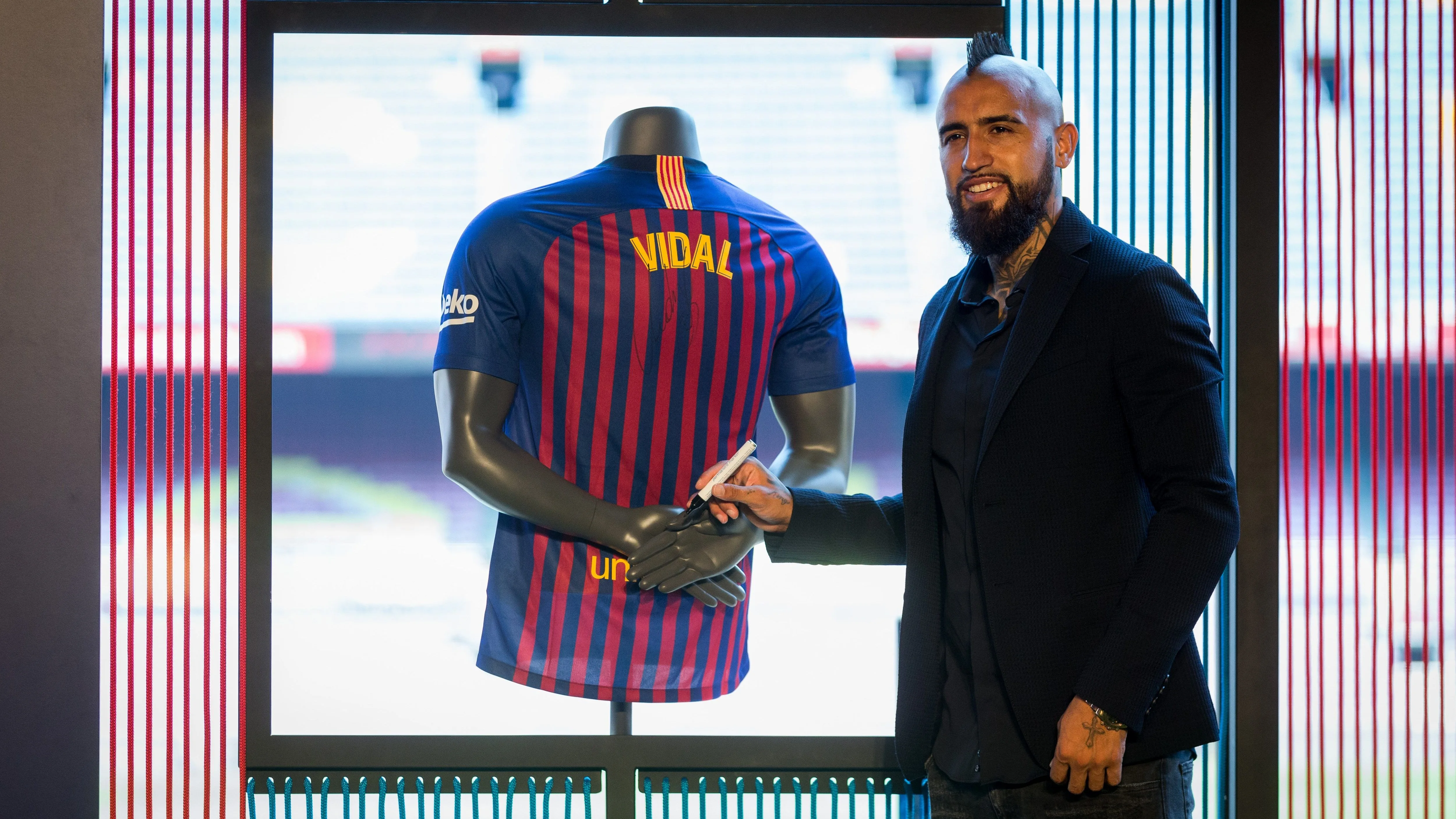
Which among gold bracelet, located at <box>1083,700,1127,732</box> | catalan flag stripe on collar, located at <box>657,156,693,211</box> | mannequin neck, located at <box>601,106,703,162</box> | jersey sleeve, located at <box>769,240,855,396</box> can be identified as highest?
mannequin neck, located at <box>601,106,703,162</box>

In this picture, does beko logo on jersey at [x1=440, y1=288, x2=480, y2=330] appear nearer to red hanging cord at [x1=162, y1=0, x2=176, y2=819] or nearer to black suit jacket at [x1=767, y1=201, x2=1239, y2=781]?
red hanging cord at [x1=162, y1=0, x2=176, y2=819]

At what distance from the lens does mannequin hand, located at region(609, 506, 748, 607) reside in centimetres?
207

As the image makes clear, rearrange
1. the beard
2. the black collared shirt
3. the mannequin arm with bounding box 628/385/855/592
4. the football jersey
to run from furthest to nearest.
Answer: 1. the football jersey
2. the mannequin arm with bounding box 628/385/855/592
3. the beard
4. the black collared shirt

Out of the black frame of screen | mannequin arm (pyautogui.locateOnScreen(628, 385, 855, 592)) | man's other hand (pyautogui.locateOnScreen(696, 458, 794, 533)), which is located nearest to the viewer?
man's other hand (pyautogui.locateOnScreen(696, 458, 794, 533))

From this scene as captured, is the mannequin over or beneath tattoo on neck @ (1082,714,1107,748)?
over

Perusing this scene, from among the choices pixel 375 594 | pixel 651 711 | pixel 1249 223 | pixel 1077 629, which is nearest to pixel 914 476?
pixel 1077 629

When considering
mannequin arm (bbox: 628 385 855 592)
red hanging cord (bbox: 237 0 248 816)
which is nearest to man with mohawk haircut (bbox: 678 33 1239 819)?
mannequin arm (bbox: 628 385 855 592)

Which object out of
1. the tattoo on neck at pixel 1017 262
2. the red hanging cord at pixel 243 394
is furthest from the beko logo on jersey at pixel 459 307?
the tattoo on neck at pixel 1017 262

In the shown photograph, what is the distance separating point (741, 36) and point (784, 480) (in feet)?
3.36

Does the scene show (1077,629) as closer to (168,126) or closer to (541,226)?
(541,226)

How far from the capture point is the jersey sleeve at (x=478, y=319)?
6.82 ft

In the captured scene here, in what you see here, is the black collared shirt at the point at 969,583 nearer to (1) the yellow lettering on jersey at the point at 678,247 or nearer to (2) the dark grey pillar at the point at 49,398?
(1) the yellow lettering on jersey at the point at 678,247

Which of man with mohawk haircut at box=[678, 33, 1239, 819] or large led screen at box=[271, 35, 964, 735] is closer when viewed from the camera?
man with mohawk haircut at box=[678, 33, 1239, 819]

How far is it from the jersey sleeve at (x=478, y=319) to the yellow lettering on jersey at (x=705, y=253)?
→ 0.39 meters
